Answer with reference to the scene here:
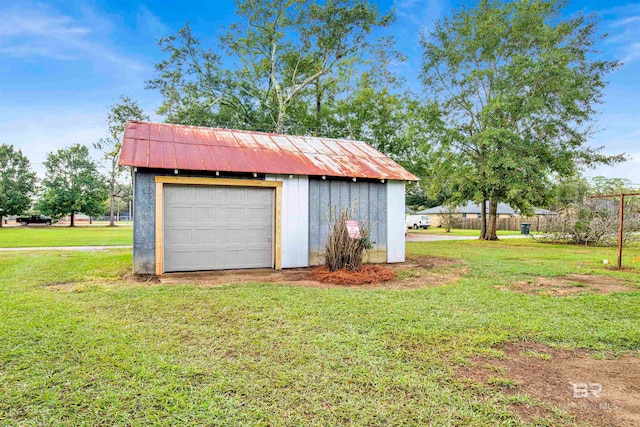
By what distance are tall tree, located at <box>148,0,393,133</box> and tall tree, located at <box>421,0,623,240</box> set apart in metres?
4.78

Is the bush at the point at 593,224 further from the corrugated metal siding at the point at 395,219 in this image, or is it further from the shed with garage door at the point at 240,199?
the shed with garage door at the point at 240,199

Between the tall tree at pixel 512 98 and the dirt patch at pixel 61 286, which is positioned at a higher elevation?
the tall tree at pixel 512 98

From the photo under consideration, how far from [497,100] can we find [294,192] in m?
12.9

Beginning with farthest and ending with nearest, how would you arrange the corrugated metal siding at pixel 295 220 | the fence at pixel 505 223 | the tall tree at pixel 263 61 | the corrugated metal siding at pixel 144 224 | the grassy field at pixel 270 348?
1. the fence at pixel 505 223
2. the tall tree at pixel 263 61
3. the corrugated metal siding at pixel 295 220
4. the corrugated metal siding at pixel 144 224
5. the grassy field at pixel 270 348

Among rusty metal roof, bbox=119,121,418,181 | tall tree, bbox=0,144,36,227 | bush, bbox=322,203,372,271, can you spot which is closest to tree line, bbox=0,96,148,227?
tall tree, bbox=0,144,36,227

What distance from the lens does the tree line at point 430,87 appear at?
17.2m

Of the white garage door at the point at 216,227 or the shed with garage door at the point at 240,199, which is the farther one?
the white garage door at the point at 216,227

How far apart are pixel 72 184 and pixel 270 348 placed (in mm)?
40827

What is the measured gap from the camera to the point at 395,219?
9.82 metres

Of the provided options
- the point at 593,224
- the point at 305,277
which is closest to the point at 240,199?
the point at 305,277

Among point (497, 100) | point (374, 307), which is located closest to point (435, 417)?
point (374, 307)

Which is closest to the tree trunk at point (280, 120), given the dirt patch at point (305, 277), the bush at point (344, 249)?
the dirt patch at point (305, 277)

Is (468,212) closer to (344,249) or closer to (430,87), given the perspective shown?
(430,87)

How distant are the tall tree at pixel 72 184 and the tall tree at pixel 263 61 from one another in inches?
816
